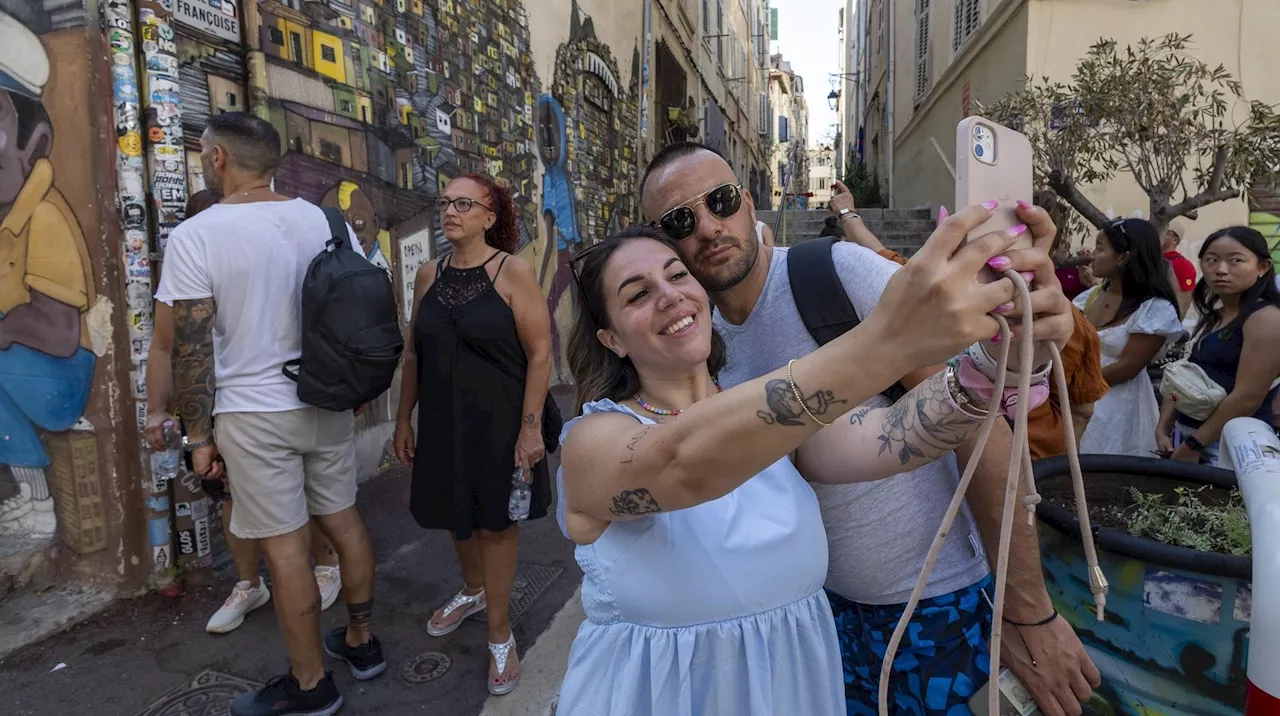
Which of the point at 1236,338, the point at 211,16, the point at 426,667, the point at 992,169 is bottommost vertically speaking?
the point at 426,667

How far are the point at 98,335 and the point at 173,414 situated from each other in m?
1.03

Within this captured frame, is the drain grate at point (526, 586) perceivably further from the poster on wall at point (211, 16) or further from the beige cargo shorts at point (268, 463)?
the poster on wall at point (211, 16)

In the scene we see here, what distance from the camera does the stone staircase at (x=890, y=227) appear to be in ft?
37.5

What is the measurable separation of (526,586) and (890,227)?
1025 cm

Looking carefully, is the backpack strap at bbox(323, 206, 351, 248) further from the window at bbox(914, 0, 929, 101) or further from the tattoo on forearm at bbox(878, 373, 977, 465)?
the window at bbox(914, 0, 929, 101)

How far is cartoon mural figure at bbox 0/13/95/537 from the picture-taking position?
10.2ft

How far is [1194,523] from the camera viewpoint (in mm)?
1706

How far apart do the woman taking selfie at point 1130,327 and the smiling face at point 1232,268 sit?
174mm

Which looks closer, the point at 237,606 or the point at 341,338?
the point at 341,338

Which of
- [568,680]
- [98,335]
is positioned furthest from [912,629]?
[98,335]

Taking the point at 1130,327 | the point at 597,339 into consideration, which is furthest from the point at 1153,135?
the point at 597,339

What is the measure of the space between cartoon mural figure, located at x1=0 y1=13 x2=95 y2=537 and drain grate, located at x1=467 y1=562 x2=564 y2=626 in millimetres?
2137

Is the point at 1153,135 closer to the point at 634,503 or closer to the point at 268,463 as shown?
the point at 634,503

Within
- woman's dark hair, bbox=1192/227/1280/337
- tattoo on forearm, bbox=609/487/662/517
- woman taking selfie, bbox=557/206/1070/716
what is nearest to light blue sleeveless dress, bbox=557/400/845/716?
woman taking selfie, bbox=557/206/1070/716
